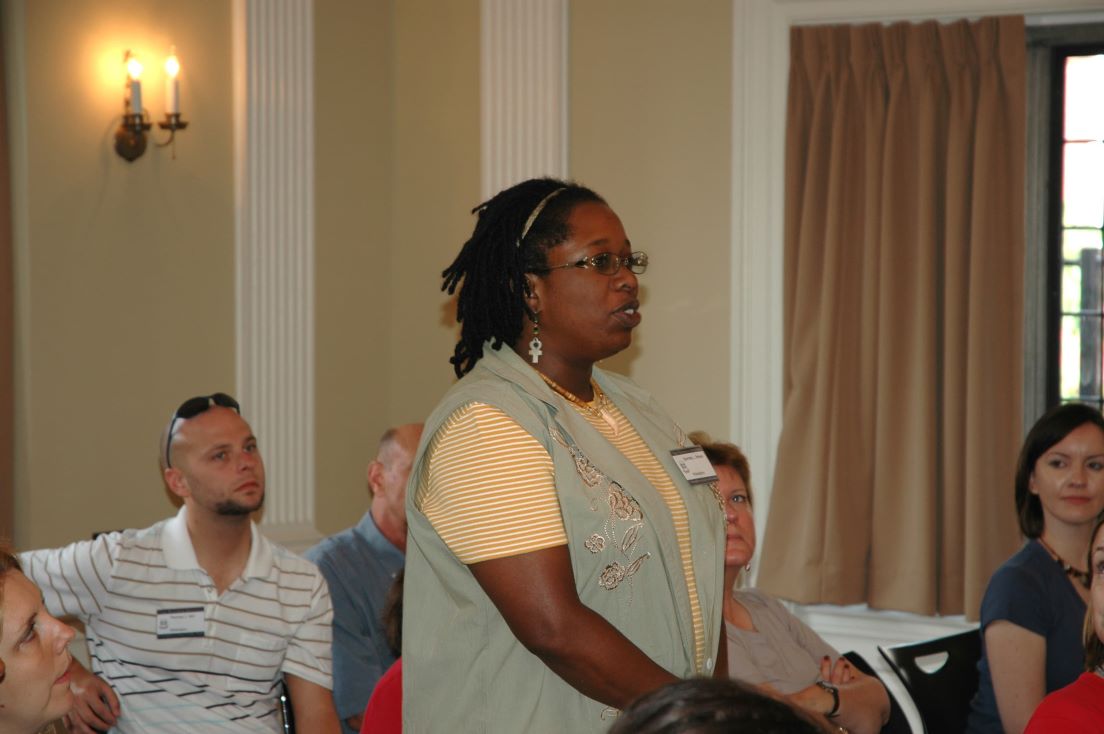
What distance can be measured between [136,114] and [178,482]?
62.5 inches

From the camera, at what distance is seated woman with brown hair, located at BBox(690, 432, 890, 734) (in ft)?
9.05

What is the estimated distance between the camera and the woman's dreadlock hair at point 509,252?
1.90 m

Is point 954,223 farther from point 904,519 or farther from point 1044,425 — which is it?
point 1044,425

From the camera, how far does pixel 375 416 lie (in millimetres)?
5230

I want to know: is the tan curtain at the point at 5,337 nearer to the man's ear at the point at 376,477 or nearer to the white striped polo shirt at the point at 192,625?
the white striped polo shirt at the point at 192,625

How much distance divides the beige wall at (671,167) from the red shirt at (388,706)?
2774 mm

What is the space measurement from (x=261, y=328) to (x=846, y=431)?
223 cm

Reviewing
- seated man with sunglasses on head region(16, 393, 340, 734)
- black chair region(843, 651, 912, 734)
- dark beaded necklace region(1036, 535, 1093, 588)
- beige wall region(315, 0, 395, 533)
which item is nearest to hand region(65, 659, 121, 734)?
seated man with sunglasses on head region(16, 393, 340, 734)

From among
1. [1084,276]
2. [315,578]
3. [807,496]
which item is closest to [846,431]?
[807,496]

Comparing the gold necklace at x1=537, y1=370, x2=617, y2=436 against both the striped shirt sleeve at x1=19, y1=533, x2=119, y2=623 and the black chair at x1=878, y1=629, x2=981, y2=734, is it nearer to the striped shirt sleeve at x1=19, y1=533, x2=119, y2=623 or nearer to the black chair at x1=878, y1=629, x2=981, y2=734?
the black chair at x1=878, y1=629, x2=981, y2=734

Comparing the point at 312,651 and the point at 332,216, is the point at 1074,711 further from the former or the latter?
the point at 332,216

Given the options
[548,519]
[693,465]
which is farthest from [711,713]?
[693,465]

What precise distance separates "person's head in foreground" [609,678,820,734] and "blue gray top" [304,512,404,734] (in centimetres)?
232

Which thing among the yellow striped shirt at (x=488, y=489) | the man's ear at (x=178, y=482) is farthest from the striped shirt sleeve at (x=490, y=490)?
the man's ear at (x=178, y=482)
